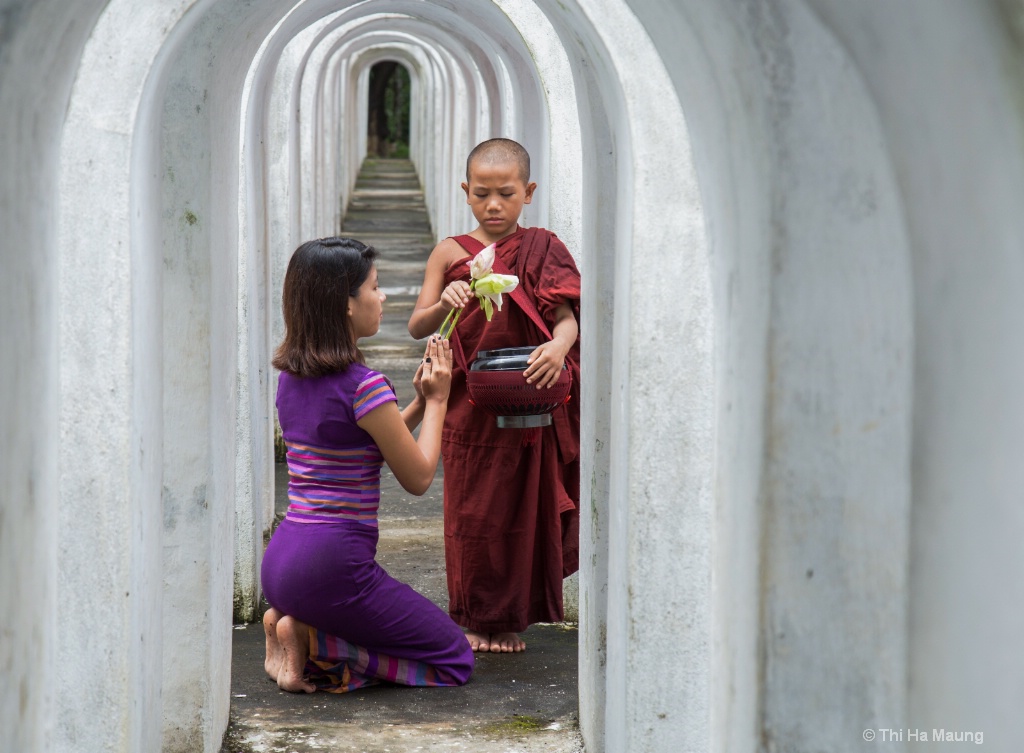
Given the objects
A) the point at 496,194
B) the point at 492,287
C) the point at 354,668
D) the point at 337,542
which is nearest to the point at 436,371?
the point at 492,287

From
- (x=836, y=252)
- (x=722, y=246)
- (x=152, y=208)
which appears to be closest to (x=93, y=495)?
(x=152, y=208)

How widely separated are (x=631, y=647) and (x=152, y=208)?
5.03 ft

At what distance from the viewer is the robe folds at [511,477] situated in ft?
15.0

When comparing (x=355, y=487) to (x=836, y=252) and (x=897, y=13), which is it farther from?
(x=897, y=13)

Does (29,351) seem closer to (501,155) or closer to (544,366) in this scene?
(544,366)

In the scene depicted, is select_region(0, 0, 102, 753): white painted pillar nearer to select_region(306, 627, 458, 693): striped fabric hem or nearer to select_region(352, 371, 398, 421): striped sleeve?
select_region(352, 371, 398, 421): striped sleeve

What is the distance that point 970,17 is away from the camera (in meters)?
1.31

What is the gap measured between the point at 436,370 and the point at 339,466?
16.7 inches

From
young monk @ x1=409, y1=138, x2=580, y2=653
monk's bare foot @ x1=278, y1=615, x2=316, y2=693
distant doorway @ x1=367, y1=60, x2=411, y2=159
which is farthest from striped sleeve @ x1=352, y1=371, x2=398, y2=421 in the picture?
distant doorway @ x1=367, y1=60, x2=411, y2=159

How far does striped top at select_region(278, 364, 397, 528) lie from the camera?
390cm

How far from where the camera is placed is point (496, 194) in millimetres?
4609

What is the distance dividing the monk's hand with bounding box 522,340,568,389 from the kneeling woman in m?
0.29

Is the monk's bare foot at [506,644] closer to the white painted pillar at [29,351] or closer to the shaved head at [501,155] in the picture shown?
the shaved head at [501,155]

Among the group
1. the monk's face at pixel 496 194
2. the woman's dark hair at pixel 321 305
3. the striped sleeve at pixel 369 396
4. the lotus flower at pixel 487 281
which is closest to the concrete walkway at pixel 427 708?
the striped sleeve at pixel 369 396
